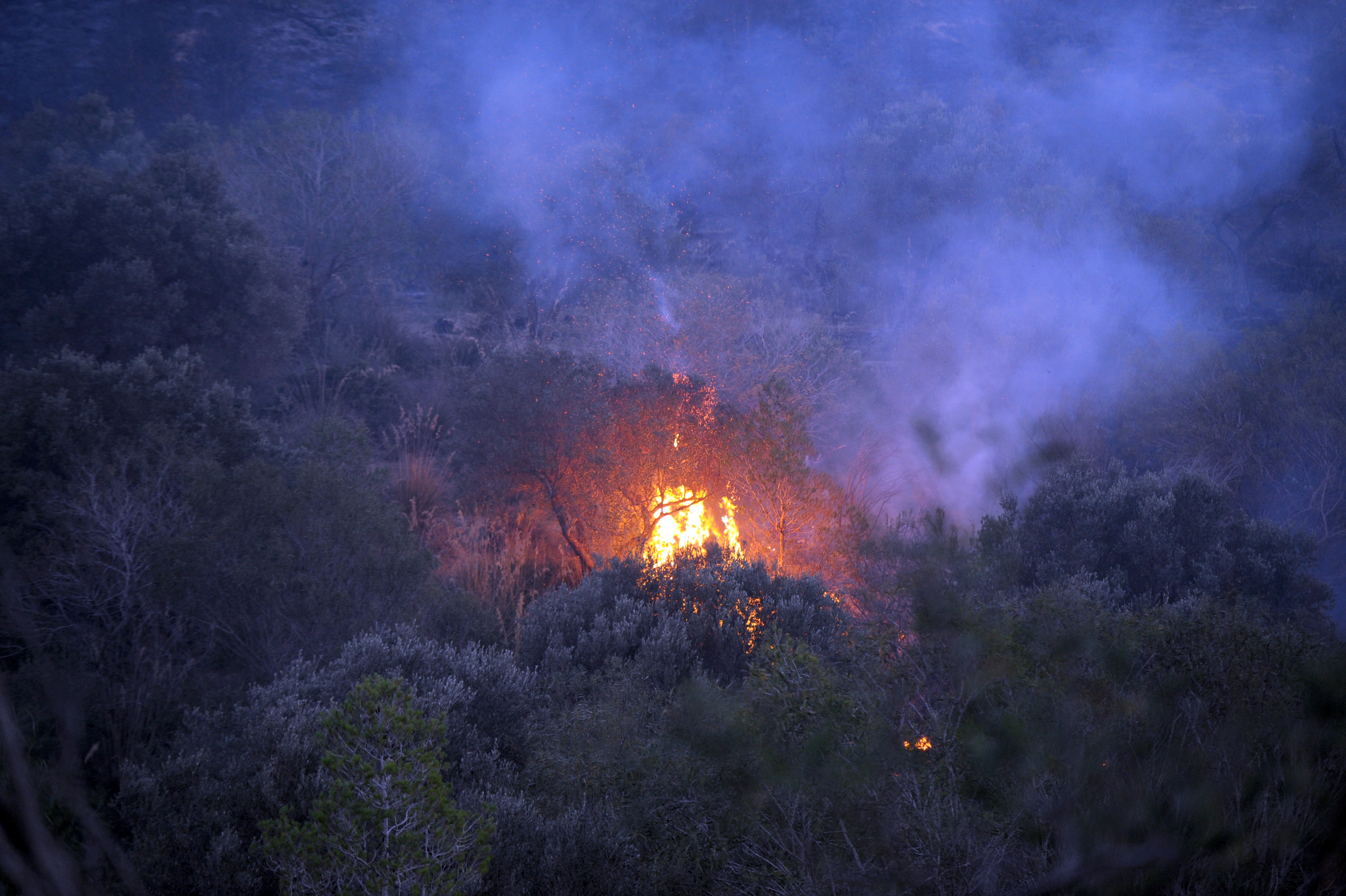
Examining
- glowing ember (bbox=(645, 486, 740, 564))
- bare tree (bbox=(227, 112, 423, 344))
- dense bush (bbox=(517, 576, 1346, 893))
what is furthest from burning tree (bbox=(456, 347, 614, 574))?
bare tree (bbox=(227, 112, 423, 344))

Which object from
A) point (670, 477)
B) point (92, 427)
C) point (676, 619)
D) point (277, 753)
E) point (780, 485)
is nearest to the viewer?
point (277, 753)

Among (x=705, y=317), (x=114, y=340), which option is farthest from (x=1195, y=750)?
(x=705, y=317)

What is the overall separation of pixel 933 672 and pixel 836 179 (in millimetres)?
17448

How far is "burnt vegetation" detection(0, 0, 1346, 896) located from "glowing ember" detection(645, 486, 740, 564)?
0.06m

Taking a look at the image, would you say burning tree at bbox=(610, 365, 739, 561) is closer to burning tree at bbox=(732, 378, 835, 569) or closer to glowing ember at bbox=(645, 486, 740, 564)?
glowing ember at bbox=(645, 486, 740, 564)

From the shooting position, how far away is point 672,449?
7887 millimetres

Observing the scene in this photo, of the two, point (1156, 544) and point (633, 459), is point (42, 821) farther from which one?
point (633, 459)

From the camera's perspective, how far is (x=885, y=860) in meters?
2.22

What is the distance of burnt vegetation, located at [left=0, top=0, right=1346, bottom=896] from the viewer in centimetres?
230

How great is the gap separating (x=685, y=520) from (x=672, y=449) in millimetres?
738

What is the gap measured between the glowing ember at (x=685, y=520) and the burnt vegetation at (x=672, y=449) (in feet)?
0.21

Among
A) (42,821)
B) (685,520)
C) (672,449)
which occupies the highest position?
(672,449)

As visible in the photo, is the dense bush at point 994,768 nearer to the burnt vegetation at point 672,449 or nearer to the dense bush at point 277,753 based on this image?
the burnt vegetation at point 672,449

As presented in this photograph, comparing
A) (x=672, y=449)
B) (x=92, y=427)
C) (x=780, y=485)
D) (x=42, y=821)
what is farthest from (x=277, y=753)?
(x=672, y=449)
